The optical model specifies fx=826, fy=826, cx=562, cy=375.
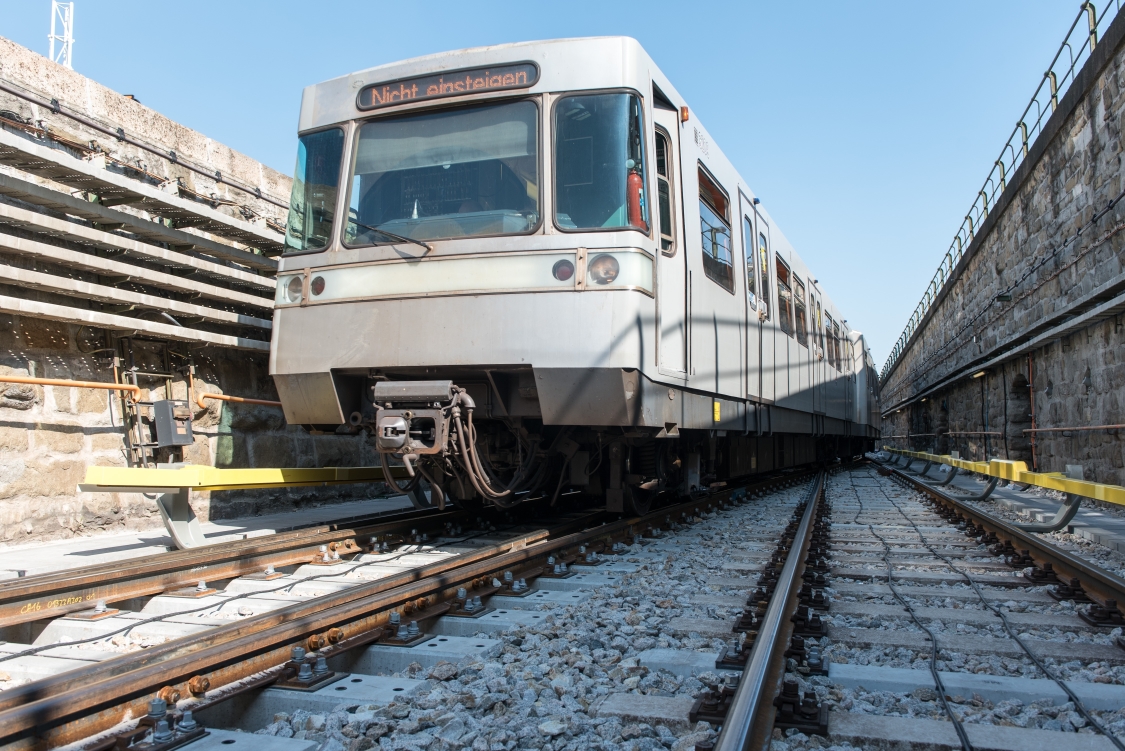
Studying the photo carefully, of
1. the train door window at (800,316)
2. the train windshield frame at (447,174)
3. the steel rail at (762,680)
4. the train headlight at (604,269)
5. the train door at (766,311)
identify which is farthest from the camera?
the train door window at (800,316)

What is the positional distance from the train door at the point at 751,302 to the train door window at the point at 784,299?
1207mm

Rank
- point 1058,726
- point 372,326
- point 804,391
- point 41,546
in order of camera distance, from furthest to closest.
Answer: point 804,391
point 41,546
point 372,326
point 1058,726

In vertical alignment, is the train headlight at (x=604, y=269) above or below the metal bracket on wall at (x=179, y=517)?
above

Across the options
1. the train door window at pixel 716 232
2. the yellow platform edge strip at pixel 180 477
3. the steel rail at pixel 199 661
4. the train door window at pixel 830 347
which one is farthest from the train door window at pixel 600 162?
the train door window at pixel 830 347

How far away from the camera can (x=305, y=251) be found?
5.72m

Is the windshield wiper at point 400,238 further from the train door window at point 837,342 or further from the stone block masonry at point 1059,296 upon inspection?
the train door window at point 837,342

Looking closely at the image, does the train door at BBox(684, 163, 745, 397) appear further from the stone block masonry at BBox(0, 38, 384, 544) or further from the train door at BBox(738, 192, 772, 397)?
the stone block masonry at BBox(0, 38, 384, 544)

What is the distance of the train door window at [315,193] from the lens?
5.74 m

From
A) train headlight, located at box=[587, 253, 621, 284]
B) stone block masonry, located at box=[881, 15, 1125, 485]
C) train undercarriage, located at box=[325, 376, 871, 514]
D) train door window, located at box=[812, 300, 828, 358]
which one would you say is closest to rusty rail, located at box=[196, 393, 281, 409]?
train undercarriage, located at box=[325, 376, 871, 514]

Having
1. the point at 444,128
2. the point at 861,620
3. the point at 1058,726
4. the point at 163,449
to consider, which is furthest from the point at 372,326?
the point at 1058,726

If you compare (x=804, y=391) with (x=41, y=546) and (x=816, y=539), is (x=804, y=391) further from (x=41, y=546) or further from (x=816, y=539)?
(x=41, y=546)

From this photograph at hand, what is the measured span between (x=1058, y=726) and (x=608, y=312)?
3126 millimetres

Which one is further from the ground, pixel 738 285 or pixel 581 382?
pixel 738 285

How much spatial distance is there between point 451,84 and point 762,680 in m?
4.36
